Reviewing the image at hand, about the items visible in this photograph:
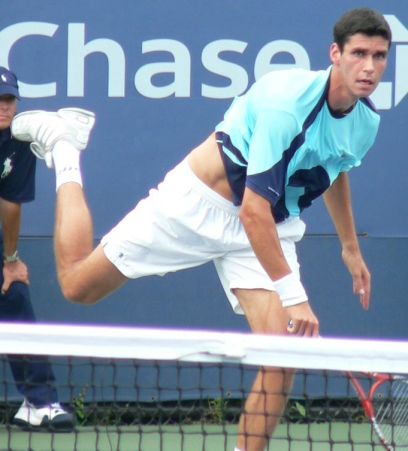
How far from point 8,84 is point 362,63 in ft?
5.88

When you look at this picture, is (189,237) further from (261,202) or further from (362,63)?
(362,63)

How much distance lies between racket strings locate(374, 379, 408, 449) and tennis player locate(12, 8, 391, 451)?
1.40 feet

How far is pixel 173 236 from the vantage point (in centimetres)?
491

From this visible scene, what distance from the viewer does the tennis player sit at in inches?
174

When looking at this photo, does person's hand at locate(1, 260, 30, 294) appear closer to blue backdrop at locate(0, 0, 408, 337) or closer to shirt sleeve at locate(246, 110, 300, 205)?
blue backdrop at locate(0, 0, 408, 337)

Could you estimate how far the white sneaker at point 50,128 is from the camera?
5.45m

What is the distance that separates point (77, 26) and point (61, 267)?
1.41 m

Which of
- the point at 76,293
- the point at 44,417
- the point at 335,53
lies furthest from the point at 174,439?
the point at 335,53

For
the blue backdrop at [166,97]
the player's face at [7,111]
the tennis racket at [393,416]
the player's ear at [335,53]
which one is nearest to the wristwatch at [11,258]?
the blue backdrop at [166,97]

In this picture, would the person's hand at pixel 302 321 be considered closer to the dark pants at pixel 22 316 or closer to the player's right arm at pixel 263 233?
the player's right arm at pixel 263 233

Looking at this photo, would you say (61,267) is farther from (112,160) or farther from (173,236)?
(112,160)

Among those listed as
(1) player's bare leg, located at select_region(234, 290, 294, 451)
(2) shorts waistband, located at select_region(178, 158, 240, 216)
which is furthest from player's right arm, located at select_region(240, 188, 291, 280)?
(2) shorts waistband, located at select_region(178, 158, 240, 216)

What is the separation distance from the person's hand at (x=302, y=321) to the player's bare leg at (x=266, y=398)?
14 centimetres

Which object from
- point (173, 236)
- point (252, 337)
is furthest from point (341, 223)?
point (252, 337)
